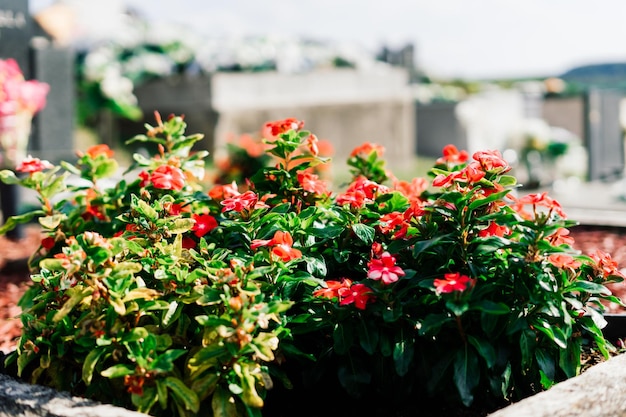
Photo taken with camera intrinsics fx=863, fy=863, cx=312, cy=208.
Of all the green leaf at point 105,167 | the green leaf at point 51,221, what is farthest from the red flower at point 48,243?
the green leaf at point 105,167

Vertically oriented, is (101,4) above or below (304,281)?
above

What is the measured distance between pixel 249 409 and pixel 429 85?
18172 millimetres

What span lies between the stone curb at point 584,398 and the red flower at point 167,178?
128cm

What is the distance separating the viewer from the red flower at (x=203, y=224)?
2918 mm

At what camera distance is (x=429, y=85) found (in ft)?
65.7

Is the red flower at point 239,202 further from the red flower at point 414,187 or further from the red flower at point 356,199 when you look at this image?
the red flower at point 414,187

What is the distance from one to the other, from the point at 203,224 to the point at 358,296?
70 centimetres

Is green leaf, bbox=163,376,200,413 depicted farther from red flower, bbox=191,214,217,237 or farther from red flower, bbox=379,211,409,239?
red flower, bbox=379,211,409,239

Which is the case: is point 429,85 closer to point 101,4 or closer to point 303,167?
point 101,4

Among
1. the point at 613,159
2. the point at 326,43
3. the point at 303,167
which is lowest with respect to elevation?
the point at 613,159

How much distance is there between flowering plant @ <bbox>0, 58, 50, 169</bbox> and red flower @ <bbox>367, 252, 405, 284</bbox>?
4119mm

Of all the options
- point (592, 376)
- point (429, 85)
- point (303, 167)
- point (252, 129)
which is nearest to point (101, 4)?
point (252, 129)

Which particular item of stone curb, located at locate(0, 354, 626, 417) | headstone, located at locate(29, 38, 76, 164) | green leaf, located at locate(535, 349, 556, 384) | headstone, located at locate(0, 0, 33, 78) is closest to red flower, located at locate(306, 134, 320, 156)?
green leaf, located at locate(535, 349, 556, 384)

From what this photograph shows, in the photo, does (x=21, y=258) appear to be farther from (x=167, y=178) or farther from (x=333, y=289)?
(x=333, y=289)
